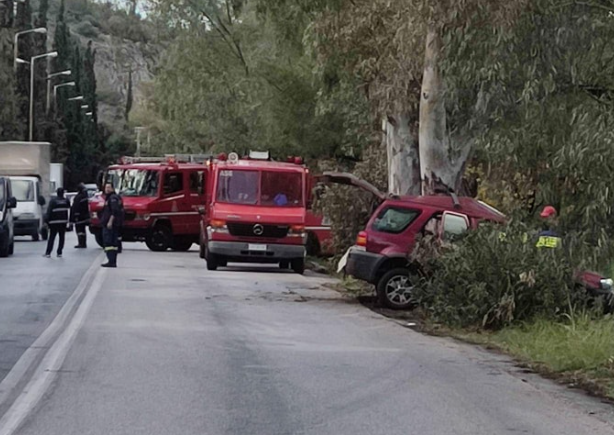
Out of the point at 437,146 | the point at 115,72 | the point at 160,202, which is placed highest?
the point at 115,72

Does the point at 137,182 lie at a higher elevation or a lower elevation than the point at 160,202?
higher

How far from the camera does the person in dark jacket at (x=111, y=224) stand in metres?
26.2

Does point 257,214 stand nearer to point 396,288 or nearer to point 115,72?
point 396,288

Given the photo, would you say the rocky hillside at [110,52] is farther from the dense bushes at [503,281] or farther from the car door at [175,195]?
the dense bushes at [503,281]

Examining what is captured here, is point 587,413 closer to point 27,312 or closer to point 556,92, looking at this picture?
point 556,92

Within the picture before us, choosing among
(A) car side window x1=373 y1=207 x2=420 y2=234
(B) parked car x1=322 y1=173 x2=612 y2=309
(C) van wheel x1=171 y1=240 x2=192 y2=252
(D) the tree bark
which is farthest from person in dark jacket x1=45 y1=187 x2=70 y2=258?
(A) car side window x1=373 y1=207 x2=420 y2=234

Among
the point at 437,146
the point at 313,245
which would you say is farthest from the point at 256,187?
the point at 437,146

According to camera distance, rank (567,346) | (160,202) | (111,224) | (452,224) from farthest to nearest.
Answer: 1. (160,202)
2. (111,224)
3. (452,224)
4. (567,346)

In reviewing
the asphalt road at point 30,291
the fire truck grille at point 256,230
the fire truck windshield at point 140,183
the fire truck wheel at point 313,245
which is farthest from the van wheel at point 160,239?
the fire truck grille at point 256,230

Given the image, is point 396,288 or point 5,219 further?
point 5,219

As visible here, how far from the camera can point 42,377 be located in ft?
37.8

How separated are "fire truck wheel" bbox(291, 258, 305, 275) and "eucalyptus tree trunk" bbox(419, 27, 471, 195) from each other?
5.79 meters

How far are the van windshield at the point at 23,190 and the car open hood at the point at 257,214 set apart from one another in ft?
44.9

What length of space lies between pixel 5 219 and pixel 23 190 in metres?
9.37
